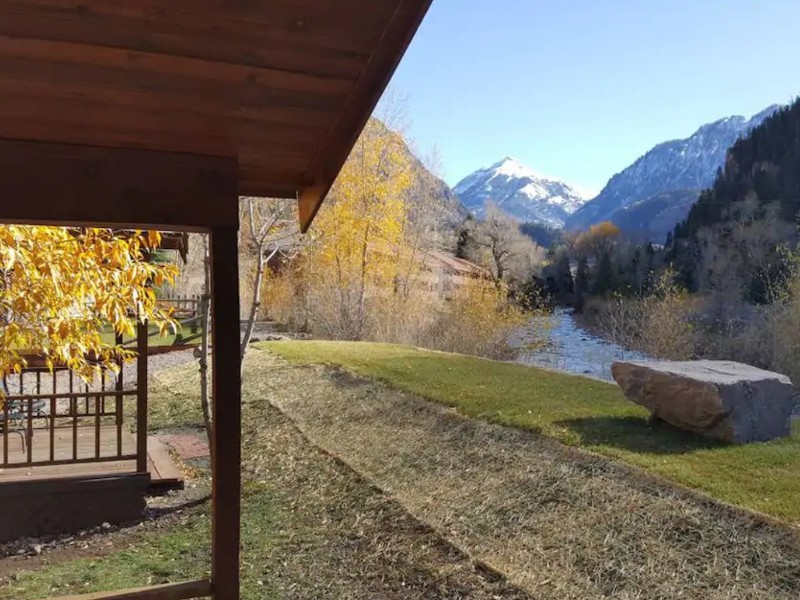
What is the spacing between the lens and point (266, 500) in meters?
5.98

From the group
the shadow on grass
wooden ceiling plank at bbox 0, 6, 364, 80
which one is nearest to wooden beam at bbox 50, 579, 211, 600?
wooden ceiling plank at bbox 0, 6, 364, 80

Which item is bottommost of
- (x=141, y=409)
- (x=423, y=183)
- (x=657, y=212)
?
(x=141, y=409)

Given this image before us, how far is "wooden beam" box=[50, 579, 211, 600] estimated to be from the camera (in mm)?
2414

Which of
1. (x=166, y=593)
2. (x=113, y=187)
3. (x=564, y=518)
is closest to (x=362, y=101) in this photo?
(x=113, y=187)

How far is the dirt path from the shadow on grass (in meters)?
0.38

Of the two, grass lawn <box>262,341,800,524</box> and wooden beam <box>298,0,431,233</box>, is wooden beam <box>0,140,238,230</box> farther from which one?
grass lawn <box>262,341,800,524</box>

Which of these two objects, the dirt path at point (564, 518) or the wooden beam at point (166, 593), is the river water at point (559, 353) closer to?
the dirt path at point (564, 518)

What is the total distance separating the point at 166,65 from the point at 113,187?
20.6 inches

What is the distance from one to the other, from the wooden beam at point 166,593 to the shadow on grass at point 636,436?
3955 mm

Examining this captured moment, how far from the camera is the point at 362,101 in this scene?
2.18 m

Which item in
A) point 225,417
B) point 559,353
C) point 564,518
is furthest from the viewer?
point 559,353

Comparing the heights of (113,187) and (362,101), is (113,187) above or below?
below

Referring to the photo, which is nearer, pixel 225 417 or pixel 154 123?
pixel 154 123

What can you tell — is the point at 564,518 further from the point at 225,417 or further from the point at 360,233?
the point at 360,233
